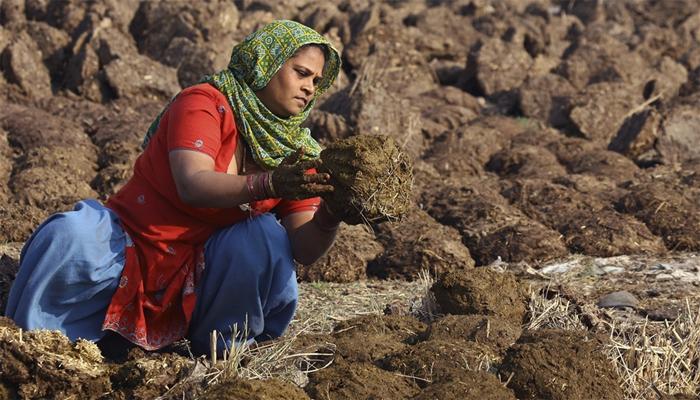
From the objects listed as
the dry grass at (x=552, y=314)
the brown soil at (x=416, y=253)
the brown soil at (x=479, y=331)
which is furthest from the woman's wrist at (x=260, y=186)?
the brown soil at (x=416, y=253)

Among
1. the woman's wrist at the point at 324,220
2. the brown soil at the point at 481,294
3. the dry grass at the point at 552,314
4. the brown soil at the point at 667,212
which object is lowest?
the brown soil at the point at 667,212

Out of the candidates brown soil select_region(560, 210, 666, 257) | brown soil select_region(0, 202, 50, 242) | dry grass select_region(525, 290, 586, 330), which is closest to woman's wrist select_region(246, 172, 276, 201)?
dry grass select_region(525, 290, 586, 330)

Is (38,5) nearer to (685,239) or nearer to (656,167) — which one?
(656,167)

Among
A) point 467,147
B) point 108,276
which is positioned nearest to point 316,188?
point 108,276

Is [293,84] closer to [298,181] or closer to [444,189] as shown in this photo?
[298,181]

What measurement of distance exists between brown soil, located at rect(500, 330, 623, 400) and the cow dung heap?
61cm

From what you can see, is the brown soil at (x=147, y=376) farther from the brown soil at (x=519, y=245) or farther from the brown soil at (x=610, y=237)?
the brown soil at (x=610, y=237)

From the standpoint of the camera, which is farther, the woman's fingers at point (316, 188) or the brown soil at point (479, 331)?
the brown soil at point (479, 331)

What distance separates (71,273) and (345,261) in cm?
213

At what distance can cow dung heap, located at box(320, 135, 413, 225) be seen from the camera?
11.1ft

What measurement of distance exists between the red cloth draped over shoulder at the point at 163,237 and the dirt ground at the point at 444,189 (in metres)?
0.16

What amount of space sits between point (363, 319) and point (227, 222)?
0.61 metres

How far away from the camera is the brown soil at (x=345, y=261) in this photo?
5.53 m

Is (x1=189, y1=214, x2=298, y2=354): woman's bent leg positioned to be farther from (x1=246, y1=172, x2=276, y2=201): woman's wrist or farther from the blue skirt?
(x1=246, y1=172, x2=276, y2=201): woman's wrist
